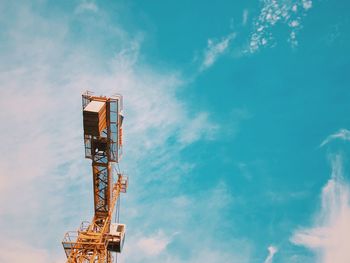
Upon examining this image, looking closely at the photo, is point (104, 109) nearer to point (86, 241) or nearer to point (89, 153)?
point (89, 153)

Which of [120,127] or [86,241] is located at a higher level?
[120,127]

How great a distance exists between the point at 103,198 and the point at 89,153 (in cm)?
439

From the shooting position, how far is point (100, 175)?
2334 centimetres

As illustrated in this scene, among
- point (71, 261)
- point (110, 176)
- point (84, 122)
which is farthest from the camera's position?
point (110, 176)

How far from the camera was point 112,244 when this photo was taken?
2503 centimetres

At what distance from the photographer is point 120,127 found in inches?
867

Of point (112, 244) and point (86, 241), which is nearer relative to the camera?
point (86, 241)

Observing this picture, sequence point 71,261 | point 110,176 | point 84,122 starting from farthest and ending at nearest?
1. point 110,176
2. point 71,261
3. point 84,122

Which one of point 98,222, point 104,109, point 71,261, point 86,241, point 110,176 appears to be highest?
point 104,109

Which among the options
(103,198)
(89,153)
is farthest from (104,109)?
(103,198)

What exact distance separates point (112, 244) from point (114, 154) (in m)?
8.09

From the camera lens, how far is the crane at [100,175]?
19.4 m

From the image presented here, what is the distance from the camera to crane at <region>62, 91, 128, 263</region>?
19.4 metres

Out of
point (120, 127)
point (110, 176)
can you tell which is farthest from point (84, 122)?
point (110, 176)
